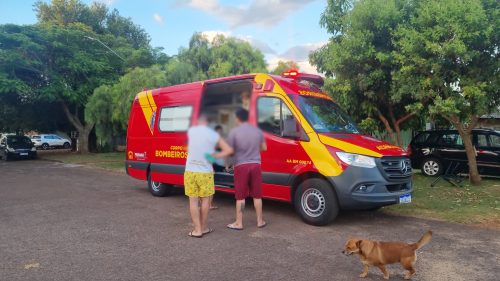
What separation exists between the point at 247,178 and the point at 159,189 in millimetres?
4542

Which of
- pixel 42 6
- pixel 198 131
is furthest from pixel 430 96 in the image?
pixel 42 6

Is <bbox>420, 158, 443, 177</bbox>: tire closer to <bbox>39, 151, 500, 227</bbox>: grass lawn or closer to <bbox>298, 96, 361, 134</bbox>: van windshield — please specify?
<bbox>39, 151, 500, 227</bbox>: grass lawn

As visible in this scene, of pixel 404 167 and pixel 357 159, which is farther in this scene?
pixel 404 167

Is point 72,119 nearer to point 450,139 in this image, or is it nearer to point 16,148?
point 16,148

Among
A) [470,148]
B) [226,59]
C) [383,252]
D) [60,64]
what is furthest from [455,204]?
[60,64]

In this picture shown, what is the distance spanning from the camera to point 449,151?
1305 centimetres

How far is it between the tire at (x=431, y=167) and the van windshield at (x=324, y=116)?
7.61 metres

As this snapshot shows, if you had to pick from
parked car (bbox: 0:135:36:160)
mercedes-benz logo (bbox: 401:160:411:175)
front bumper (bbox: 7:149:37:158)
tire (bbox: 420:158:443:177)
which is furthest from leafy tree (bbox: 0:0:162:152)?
mercedes-benz logo (bbox: 401:160:411:175)

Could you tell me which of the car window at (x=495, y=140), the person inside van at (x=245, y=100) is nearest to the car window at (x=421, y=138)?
the car window at (x=495, y=140)

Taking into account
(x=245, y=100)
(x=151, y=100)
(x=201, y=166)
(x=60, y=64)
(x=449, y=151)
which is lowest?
(x=449, y=151)

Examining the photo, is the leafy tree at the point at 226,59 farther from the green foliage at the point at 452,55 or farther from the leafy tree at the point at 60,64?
the leafy tree at the point at 60,64

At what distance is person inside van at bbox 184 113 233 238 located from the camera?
193cm

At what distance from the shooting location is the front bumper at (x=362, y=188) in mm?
6172

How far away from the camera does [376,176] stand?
623 centimetres
